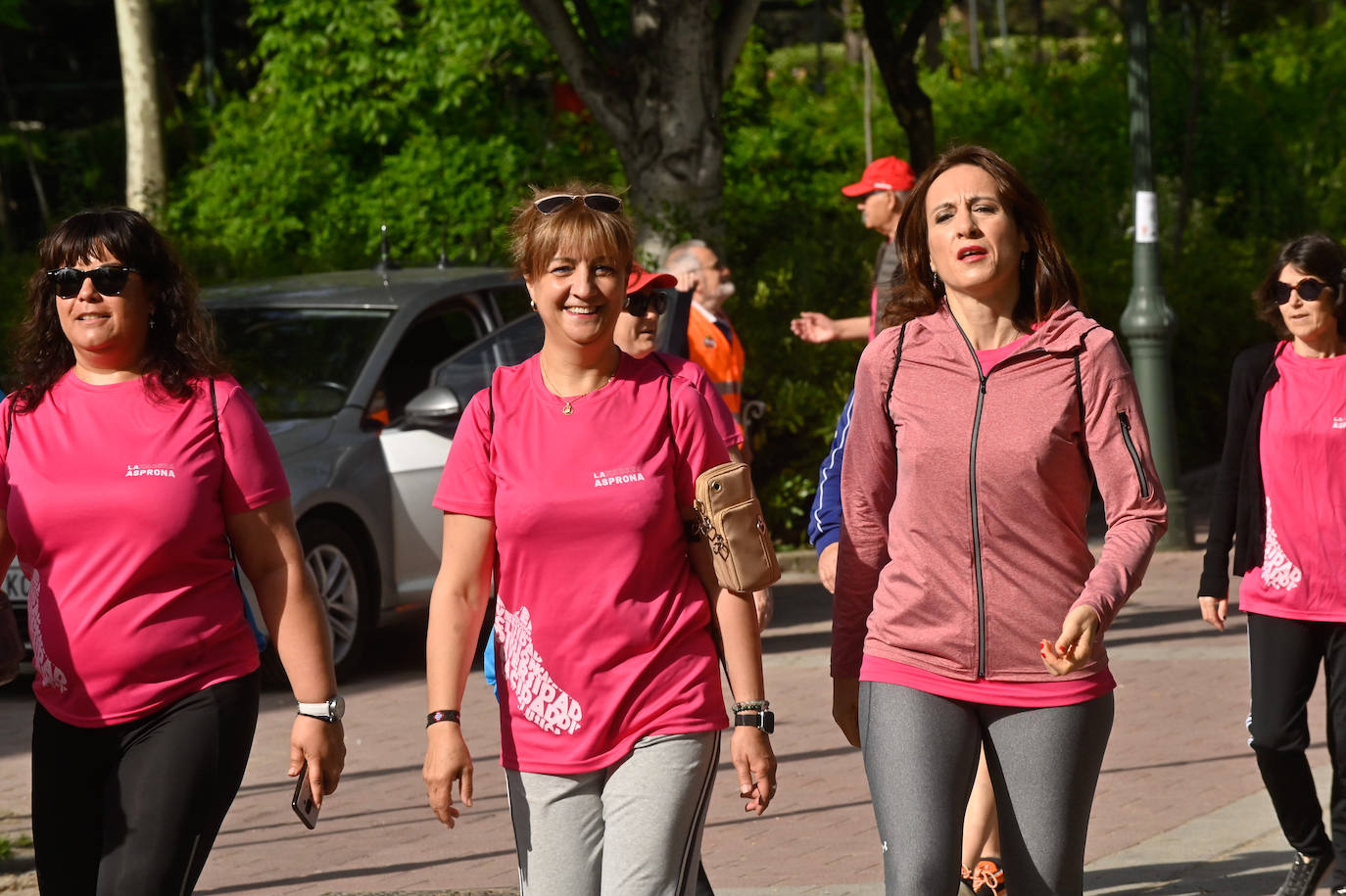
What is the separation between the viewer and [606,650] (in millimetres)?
3547

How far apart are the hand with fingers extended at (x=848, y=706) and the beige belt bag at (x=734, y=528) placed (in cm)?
47

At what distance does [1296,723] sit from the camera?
550cm

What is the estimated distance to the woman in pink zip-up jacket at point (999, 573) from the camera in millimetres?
3639

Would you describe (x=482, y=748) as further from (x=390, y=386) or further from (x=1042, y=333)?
(x=1042, y=333)

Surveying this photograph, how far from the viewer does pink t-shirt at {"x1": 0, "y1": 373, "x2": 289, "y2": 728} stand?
3.62 meters

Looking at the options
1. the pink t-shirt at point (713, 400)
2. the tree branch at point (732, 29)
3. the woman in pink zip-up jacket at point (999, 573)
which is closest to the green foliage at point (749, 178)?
the tree branch at point (732, 29)

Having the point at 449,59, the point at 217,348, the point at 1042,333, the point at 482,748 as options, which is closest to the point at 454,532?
the point at 217,348

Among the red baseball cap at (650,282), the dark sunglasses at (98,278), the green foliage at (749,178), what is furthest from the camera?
the green foliage at (749,178)

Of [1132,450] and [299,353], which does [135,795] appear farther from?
[299,353]

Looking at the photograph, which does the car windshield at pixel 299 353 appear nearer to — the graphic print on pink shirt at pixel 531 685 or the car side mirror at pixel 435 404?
the car side mirror at pixel 435 404

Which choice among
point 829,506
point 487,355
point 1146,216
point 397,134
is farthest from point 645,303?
point 397,134

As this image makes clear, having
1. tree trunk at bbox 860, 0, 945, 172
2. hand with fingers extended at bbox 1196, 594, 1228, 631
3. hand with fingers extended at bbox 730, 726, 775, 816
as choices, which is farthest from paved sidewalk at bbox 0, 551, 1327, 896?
tree trunk at bbox 860, 0, 945, 172

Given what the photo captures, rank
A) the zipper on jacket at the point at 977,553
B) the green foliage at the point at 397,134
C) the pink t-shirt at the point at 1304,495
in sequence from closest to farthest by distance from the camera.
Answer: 1. the zipper on jacket at the point at 977,553
2. the pink t-shirt at the point at 1304,495
3. the green foliage at the point at 397,134

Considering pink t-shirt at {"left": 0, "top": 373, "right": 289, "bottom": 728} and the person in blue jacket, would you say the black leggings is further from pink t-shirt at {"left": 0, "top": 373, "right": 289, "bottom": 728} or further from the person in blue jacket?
the person in blue jacket
